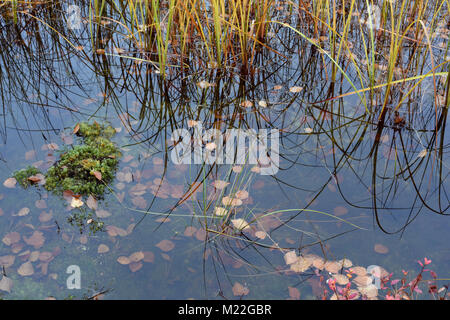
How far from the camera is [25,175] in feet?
10.0

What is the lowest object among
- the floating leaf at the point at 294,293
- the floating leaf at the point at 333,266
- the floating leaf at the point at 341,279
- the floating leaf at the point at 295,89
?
the floating leaf at the point at 294,293

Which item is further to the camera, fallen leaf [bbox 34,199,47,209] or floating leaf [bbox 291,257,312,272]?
fallen leaf [bbox 34,199,47,209]

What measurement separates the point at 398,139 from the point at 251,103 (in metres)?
1.37

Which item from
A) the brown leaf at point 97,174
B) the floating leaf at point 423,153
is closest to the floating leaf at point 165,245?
the brown leaf at point 97,174

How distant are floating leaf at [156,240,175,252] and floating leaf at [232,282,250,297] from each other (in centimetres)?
49

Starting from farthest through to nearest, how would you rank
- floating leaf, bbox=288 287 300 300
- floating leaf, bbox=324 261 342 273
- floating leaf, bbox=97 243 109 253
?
floating leaf, bbox=97 243 109 253 → floating leaf, bbox=324 261 342 273 → floating leaf, bbox=288 287 300 300

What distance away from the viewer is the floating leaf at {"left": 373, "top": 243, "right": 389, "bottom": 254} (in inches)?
100

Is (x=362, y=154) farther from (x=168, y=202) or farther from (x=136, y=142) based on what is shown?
(x=136, y=142)

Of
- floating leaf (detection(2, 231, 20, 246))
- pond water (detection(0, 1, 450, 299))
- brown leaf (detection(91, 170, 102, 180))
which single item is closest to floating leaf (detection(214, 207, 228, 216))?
pond water (detection(0, 1, 450, 299))

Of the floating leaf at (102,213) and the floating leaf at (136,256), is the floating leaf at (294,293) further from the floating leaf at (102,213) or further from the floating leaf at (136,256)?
the floating leaf at (102,213)

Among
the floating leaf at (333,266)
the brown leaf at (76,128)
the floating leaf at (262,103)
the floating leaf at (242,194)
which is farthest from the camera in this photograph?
the floating leaf at (262,103)

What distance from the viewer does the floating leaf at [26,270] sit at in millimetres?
2402

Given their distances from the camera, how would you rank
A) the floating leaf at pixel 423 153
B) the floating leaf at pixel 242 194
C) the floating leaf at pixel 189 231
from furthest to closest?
1. the floating leaf at pixel 423 153
2. the floating leaf at pixel 242 194
3. the floating leaf at pixel 189 231

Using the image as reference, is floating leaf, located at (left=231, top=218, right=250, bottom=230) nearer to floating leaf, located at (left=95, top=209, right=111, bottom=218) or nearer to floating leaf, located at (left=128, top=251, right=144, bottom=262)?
floating leaf, located at (left=128, top=251, right=144, bottom=262)
